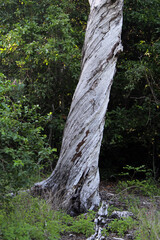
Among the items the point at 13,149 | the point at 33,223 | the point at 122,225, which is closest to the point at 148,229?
the point at 122,225

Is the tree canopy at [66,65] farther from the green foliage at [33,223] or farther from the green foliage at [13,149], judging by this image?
the green foliage at [13,149]

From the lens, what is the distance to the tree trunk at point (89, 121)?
5.99 m

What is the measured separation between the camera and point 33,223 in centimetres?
450

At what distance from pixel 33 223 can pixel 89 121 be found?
7.75ft

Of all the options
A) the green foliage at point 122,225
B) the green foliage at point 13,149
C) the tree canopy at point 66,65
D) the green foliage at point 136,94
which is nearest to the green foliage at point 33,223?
the green foliage at point 122,225

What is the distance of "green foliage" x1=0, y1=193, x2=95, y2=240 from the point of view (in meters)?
3.93

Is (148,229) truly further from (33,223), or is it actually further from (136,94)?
(136,94)

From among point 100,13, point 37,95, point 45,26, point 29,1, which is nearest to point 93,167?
point 100,13

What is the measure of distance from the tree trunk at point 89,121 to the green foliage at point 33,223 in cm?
61

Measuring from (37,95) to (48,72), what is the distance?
737 mm

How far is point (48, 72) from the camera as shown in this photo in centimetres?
934

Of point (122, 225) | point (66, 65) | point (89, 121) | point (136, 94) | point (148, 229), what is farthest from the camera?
point (136, 94)

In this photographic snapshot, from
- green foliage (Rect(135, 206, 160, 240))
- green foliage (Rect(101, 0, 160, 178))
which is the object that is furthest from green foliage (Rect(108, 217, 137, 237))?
green foliage (Rect(101, 0, 160, 178))

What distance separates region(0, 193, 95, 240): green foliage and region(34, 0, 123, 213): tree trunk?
0.61m
